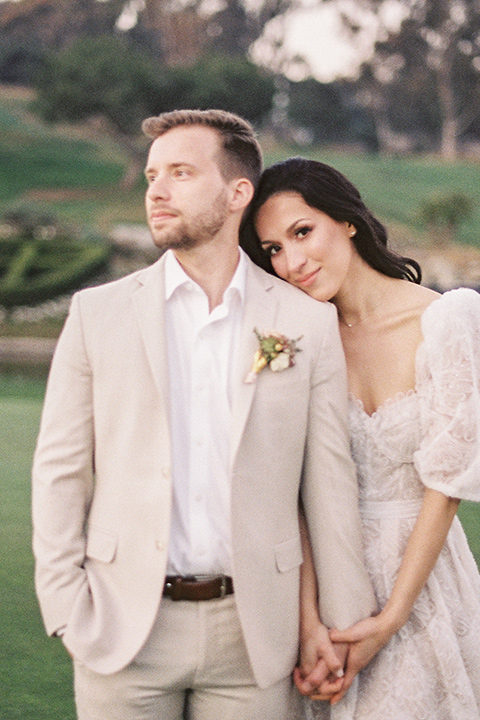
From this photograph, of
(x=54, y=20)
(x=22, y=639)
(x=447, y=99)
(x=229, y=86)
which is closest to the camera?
(x=22, y=639)

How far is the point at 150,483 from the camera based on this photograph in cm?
191

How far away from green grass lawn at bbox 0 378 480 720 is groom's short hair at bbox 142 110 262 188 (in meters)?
1.85

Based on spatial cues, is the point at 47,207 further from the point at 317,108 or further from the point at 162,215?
the point at 162,215

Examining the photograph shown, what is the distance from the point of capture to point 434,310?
7.31ft

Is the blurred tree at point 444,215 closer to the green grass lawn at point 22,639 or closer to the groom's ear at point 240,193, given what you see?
the green grass lawn at point 22,639

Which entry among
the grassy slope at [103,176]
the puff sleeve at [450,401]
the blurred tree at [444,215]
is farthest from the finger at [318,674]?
the blurred tree at [444,215]

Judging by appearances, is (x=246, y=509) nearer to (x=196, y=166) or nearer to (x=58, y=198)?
(x=196, y=166)

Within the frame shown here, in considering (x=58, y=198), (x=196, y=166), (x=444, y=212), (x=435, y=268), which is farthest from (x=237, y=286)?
(x=58, y=198)

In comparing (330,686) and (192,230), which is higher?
(192,230)

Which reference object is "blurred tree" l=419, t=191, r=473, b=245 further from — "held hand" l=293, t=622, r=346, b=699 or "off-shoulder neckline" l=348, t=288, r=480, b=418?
"held hand" l=293, t=622, r=346, b=699

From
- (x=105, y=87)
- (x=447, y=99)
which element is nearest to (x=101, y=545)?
(x=105, y=87)

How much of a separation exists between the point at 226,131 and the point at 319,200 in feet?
1.10

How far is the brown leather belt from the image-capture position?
1.92 meters

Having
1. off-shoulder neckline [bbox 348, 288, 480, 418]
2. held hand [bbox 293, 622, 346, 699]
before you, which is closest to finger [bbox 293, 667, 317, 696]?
held hand [bbox 293, 622, 346, 699]
